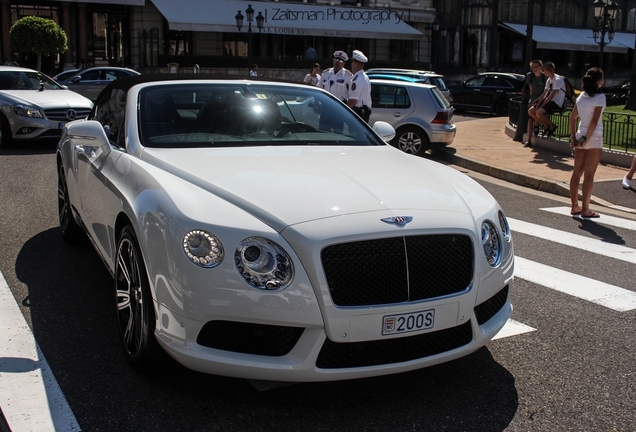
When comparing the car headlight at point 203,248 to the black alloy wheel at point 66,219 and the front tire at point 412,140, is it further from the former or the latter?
the front tire at point 412,140

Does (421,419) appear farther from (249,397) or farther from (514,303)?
(514,303)

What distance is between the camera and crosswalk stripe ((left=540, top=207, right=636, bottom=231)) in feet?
28.8

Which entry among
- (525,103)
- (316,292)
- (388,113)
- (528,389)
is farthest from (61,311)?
(525,103)

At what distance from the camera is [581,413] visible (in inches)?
143

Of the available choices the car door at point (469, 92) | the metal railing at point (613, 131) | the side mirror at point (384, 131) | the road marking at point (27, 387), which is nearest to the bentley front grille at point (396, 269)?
the road marking at point (27, 387)

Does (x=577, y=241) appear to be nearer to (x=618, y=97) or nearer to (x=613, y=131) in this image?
(x=613, y=131)

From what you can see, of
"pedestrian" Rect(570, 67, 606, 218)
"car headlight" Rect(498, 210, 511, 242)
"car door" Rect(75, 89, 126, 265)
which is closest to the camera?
"car headlight" Rect(498, 210, 511, 242)

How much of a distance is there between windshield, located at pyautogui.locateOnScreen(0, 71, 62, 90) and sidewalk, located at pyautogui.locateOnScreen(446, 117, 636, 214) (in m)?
8.50

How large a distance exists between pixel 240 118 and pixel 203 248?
73.1 inches

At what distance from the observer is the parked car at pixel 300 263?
10.9 feet

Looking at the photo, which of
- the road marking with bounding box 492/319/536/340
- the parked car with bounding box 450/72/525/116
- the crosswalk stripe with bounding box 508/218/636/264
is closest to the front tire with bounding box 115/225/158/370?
the road marking with bounding box 492/319/536/340

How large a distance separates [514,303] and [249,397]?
255 cm

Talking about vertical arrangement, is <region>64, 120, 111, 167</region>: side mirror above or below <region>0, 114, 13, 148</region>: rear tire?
above

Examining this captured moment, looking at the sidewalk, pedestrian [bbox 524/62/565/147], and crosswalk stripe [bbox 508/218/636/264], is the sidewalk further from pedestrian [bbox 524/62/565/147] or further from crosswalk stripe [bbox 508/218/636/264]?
crosswalk stripe [bbox 508/218/636/264]
